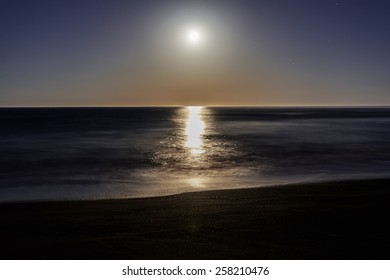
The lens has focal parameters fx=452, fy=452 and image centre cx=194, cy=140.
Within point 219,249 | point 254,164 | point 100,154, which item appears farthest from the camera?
point 100,154

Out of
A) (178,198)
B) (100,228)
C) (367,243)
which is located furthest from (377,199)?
(100,228)

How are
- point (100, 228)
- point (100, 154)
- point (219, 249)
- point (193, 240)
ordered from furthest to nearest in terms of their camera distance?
point (100, 154) < point (100, 228) < point (193, 240) < point (219, 249)

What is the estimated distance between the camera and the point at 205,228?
27.9ft

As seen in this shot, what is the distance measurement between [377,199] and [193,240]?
5.87 m

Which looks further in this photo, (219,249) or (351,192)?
(351,192)

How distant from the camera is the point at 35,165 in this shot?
24.1 meters

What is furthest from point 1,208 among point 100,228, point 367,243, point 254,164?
point 254,164

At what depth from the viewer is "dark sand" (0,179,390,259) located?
7.16 m

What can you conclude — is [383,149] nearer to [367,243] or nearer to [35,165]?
[35,165]

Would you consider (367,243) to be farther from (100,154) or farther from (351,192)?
(100,154)

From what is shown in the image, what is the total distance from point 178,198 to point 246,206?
7.67 ft

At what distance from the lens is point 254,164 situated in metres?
23.7

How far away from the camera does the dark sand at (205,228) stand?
7156 mm

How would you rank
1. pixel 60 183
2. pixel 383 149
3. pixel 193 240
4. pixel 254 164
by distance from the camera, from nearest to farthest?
pixel 193 240, pixel 60 183, pixel 254 164, pixel 383 149
